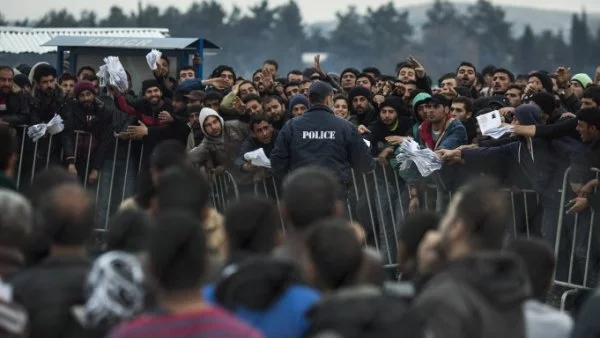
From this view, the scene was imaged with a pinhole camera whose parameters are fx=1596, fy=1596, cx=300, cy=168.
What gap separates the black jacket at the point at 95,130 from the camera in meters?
17.1

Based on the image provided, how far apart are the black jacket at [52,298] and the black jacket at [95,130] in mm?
10486

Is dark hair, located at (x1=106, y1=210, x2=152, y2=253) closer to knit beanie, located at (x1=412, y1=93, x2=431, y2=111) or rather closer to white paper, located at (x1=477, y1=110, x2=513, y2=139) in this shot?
white paper, located at (x1=477, y1=110, x2=513, y2=139)

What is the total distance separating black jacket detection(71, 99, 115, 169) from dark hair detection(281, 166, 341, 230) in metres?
10.1

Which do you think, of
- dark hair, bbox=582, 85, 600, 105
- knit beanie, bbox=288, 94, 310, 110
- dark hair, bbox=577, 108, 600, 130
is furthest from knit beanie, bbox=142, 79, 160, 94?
dark hair, bbox=577, 108, 600, 130

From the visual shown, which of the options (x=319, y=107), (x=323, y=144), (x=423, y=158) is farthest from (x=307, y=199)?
(x=423, y=158)

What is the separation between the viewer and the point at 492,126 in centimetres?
1419

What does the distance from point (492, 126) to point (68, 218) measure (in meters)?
7.92

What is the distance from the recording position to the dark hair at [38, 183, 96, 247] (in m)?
6.75

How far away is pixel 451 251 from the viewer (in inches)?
258

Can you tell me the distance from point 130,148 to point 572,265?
5.59 m

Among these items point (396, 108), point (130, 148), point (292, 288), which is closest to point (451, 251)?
point (292, 288)

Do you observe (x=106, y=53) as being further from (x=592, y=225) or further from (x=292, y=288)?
(x=292, y=288)

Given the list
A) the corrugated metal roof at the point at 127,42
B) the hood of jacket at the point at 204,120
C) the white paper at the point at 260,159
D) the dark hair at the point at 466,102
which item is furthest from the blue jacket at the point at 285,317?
the corrugated metal roof at the point at 127,42

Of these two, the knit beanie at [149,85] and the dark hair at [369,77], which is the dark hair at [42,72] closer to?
the knit beanie at [149,85]
